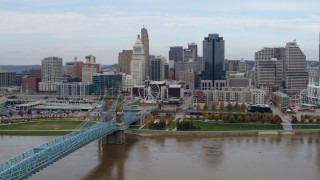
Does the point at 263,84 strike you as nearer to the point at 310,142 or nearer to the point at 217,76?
the point at 217,76

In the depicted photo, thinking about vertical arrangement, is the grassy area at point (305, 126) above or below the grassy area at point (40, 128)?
above

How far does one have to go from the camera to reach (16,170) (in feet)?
22.3

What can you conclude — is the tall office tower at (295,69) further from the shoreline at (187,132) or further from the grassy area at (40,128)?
the grassy area at (40,128)

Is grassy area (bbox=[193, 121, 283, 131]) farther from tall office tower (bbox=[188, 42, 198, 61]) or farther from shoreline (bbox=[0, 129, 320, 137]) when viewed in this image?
tall office tower (bbox=[188, 42, 198, 61])

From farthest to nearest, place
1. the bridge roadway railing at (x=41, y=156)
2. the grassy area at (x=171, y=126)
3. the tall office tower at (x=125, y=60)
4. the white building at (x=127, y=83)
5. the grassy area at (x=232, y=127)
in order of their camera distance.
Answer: the tall office tower at (x=125, y=60)
the white building at (x=127, y=83)
the grassy area at (x=171, y=126)
the grassy area at (x=232, y=127)
the bridge roadway railing at (x=41, y=156)

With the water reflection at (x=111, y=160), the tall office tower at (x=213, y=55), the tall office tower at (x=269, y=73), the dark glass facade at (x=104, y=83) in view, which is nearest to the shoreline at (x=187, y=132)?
the water reflection at (x=111, y=160)

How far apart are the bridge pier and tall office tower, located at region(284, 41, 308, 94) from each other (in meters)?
18.9

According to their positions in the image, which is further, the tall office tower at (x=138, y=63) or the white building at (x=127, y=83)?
the tall office tower at (x=138, y=63)

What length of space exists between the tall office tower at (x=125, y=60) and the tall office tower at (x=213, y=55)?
6509 millimetres

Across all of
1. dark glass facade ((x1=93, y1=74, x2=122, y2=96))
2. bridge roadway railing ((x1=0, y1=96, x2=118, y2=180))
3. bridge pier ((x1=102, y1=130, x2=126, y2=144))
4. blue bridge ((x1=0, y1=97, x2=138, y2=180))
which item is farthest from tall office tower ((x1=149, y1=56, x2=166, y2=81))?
bridge roadway railing ((x1=0, y1=96, x2=118, y2=180))

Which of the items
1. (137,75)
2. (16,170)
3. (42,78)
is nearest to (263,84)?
(137,75)

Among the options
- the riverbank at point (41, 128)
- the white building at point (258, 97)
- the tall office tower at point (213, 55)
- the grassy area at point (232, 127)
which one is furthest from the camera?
the tall office tower at point (213, 55)

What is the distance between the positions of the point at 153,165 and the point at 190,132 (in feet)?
14.7

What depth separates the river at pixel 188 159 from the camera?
29.5 ft
